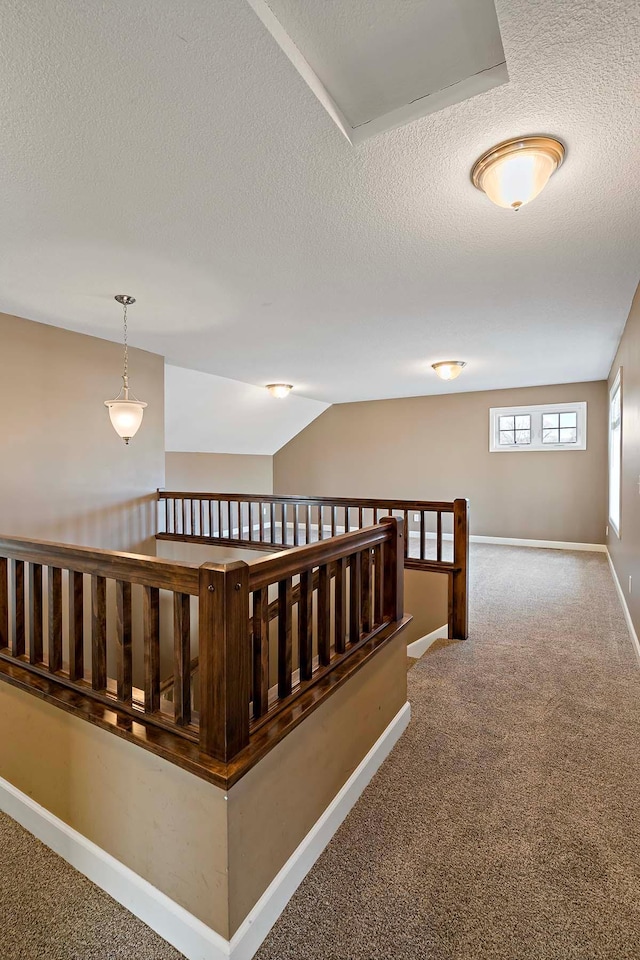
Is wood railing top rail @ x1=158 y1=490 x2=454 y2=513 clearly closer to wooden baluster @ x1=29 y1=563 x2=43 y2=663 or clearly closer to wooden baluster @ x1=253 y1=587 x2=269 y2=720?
wooden baluster @ x1=253 y1=587 x2=269 y2=720

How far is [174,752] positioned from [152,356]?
428 cm

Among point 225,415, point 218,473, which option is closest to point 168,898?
point 225,415

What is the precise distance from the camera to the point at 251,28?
3.94 ft

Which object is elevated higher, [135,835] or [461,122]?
[461,122]

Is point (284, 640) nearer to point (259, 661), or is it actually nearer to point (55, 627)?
point (259, 661)

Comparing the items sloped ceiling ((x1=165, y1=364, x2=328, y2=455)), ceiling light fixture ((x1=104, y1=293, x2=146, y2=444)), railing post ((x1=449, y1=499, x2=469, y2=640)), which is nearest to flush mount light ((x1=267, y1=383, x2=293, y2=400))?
sloped ceiling ((x1=165, y1=364, x2=328, y2=455))

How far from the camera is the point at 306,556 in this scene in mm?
1551

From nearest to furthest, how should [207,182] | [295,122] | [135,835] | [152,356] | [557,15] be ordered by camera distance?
[557,15], [135,835], [295,122], [207,182], [152,356]

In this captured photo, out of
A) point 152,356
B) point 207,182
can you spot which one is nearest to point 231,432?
point 152,356

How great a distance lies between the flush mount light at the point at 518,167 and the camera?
166 centimetres

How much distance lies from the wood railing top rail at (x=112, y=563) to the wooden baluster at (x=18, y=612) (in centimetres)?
6

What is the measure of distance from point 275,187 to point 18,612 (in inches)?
79.9

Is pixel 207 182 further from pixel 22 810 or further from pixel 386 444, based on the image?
pixel 386 444

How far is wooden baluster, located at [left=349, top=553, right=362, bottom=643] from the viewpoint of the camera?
6.29ft
